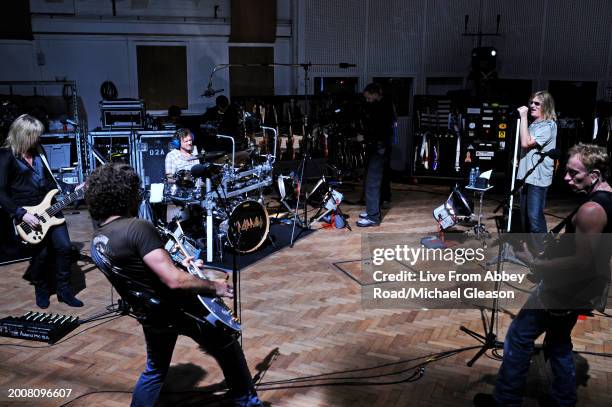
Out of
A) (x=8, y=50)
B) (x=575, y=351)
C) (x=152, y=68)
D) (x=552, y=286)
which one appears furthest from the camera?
(x=152, y=68)

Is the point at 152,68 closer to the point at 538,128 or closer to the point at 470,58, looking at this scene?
the point at 470,58

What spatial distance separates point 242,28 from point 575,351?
792 cm

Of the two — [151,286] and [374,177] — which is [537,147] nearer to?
[374,177]

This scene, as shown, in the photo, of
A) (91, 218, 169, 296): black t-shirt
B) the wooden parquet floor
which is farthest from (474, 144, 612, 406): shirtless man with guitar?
(91, 218, 169, 296): black t-shirt

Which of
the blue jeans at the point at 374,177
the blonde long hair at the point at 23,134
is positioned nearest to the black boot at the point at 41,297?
the blonde long hair at the point at 23,134

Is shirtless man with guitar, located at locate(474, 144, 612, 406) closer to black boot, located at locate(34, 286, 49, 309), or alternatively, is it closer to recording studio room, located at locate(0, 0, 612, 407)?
recording studio room, located at locate(0, 0, 612, 407)

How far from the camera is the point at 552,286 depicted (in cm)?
284

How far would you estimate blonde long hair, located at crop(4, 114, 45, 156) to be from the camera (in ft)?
14.5

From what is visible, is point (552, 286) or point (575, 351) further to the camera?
point (575, 351)

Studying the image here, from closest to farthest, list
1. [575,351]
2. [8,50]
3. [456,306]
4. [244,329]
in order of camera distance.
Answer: [575,351] → [244,329] → [456,306] → [8,50]

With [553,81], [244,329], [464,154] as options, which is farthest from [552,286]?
[553,81]

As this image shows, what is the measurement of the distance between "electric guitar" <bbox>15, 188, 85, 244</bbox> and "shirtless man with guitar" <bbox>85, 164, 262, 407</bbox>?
221cm

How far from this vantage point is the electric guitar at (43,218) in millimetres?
4492

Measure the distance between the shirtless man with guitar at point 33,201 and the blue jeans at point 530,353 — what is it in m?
3.52
